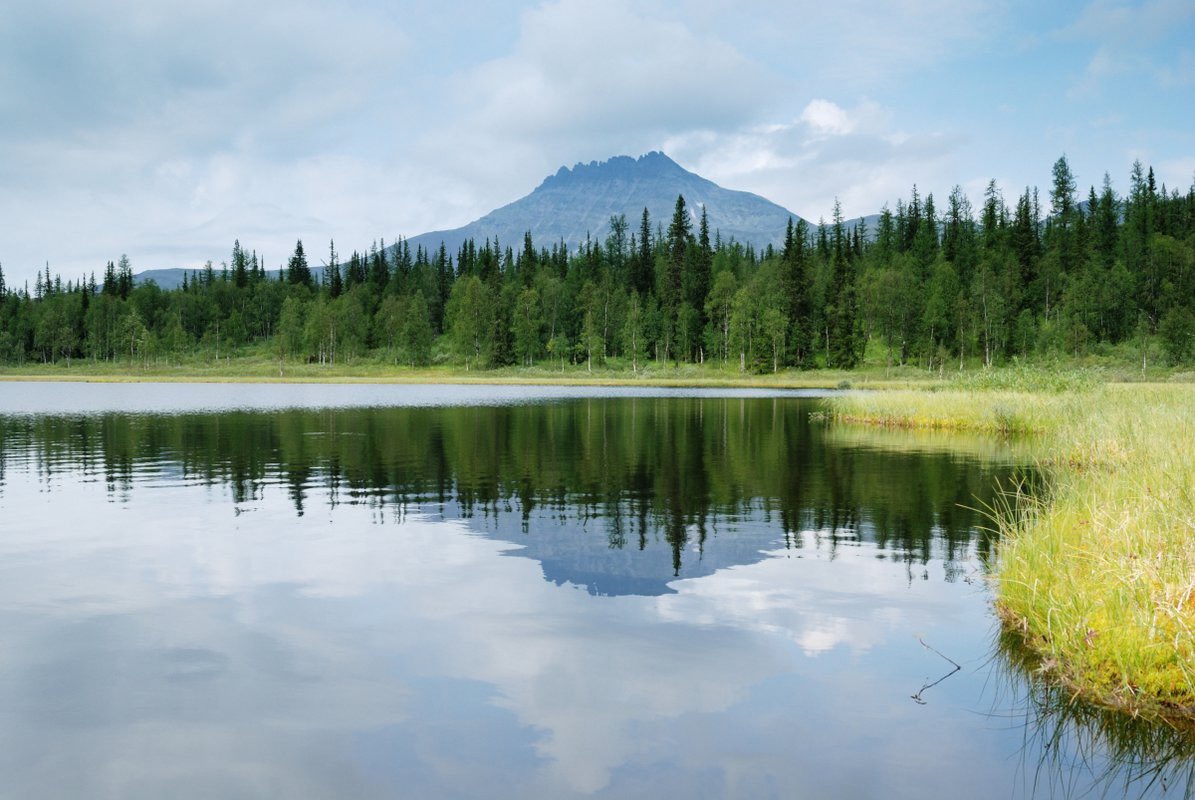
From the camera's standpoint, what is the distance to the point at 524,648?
40.4ft

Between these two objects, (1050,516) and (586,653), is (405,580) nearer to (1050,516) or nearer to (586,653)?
(586,653)

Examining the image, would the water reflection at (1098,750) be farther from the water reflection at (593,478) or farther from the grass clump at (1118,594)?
the water reflection at (593,478)

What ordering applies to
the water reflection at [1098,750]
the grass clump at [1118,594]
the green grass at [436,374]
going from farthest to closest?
the green grass at [436,374]
the grass clump at [1118,594]
the water reflection at [1098,750]

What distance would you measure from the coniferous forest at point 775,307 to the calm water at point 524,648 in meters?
110

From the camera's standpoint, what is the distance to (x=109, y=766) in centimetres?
863

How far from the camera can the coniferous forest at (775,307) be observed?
5064 inches

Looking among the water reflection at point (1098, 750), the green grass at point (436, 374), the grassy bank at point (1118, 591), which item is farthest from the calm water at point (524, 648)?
the green grass at point (436, 374)

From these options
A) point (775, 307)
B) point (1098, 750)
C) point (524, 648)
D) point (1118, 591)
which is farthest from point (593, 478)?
point (775, 307)

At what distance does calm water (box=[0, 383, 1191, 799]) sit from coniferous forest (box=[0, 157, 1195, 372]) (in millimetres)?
110485

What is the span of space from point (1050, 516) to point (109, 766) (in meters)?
14.1

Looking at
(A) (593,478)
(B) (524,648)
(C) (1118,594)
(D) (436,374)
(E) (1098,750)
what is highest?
(D) (436,374)

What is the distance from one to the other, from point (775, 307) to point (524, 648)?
424 feet

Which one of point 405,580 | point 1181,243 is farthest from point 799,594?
point 1181,243

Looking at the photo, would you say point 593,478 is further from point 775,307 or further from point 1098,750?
point 775,307
